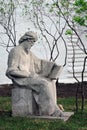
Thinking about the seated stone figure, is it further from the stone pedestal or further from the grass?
the grass

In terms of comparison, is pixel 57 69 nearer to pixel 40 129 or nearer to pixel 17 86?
pixel 17 86

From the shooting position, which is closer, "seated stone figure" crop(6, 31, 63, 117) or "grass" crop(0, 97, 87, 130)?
"grass" crop(0, 97, 87, 130)

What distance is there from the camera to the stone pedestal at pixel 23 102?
9203 mm

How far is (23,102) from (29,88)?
0.28 m

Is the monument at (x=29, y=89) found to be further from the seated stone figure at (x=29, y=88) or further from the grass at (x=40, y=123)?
the grass at (x=40, y=123)

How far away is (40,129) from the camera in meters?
8.16

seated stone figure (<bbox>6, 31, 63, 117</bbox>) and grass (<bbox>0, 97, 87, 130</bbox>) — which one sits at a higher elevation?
seated stone figure (<bbox>6, 31, 63, 117</bbox>)

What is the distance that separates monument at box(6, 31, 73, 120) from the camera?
9125mm

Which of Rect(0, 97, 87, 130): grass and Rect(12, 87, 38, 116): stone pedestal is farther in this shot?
Rect(12, 87, 38, 116): stone pedestal

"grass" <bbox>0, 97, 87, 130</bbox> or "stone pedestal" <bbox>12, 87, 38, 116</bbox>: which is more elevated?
"stone pedestal" <bbox>12, 87, 38, 116</bbox>

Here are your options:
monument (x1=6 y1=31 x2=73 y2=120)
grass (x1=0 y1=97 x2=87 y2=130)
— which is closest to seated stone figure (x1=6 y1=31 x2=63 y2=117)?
monument (x1=6 y1=31 x2=73 y2=120)

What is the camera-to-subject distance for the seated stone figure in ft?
29.9

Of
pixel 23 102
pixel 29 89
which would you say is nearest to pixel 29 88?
pixel 29 89

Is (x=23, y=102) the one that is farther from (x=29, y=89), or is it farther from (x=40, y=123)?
(x=40, y=123)
